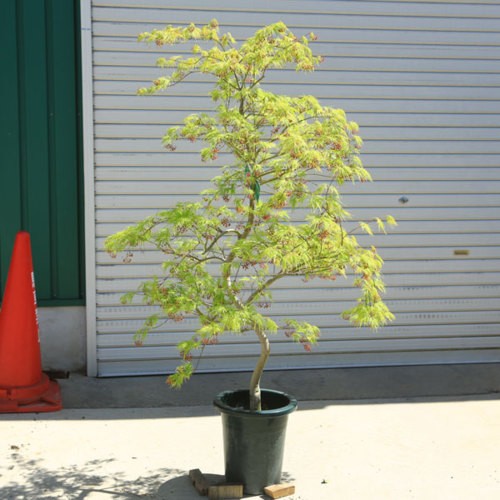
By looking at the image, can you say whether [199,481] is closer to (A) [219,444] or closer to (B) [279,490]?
(B) [279,490]

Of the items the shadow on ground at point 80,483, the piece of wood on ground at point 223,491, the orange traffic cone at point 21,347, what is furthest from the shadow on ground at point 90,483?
the orange traffic cone at point 21,347

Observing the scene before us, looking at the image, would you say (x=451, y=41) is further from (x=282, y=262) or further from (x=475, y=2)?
(x=282, y=262)

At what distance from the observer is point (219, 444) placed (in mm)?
5625

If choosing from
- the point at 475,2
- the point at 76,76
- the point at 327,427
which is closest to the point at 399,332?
the point at 327,427

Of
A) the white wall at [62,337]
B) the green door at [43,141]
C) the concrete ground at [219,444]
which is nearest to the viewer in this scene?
the concrete ground at [219,444]

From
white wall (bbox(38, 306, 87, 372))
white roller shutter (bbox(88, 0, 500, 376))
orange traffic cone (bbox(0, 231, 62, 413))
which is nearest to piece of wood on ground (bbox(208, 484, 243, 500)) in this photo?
orange traffic cone (bbox(0, 231, 62, 413))

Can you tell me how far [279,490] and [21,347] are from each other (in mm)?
2571

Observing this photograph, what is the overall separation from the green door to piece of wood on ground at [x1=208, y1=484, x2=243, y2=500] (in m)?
2.91

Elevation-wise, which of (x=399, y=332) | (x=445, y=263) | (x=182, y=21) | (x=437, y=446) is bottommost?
(x=437, y=446)

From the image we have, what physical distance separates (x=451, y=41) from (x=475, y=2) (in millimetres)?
434

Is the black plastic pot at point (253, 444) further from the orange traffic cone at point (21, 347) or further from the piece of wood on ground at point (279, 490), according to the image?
the orange traffic cone at point (21, 347)

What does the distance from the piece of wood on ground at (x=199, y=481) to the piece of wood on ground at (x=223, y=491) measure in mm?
73

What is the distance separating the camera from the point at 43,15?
695 centimetres

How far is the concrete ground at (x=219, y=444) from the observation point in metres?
4.90
